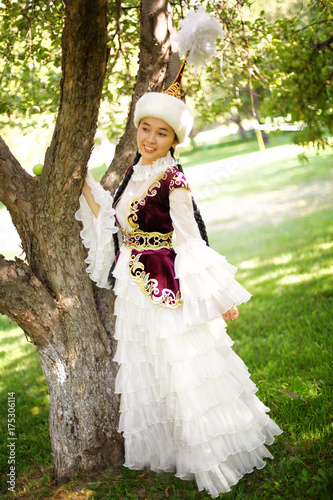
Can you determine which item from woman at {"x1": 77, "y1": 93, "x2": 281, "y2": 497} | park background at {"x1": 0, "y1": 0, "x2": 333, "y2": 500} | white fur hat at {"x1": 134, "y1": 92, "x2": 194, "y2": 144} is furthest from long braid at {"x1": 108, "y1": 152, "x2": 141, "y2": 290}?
park background at {"x1": 0, "y1": 0, "x2": 333, "y2": 500}

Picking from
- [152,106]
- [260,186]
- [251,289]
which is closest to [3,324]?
[251,289]

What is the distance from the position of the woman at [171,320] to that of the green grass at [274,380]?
0.47 feet

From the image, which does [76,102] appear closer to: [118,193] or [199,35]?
[118,193]

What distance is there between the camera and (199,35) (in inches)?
87.4

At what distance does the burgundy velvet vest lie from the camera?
7.13 feet

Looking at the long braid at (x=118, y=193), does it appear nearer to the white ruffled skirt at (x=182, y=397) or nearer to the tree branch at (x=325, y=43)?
the white ruffled skirt at (x=182, y=397)

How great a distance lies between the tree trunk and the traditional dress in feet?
0.45

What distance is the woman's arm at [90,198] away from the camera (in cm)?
238

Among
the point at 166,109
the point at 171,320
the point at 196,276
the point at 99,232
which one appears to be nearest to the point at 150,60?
the point at 166,109

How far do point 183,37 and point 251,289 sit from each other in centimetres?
382

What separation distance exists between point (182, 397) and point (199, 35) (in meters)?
1.82

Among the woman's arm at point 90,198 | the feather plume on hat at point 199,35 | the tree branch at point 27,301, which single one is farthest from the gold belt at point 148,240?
the feather plume on hat at point 199,35

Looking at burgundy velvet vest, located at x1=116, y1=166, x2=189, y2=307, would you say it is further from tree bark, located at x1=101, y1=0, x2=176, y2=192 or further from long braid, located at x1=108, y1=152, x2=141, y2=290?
tree bark, located at x1=101, y1=0, x2=176, y2=192

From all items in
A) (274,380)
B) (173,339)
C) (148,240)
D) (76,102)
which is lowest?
(274,380)
